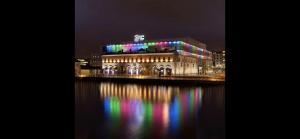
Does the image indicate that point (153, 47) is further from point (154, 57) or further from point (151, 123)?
point (151, 123)

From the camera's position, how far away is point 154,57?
162ft

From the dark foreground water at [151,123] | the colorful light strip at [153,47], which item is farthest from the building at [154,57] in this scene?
the dark foreground water at [151,123]

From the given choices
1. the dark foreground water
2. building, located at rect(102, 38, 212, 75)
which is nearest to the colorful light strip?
building, located at rect(102, 38, 212, 75)

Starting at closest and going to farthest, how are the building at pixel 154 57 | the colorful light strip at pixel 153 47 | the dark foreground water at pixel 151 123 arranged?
1. the dark foreground water at pixel 151 123
2. the building at pixel 154 57
3. the colorful light strip at pixel 153 47

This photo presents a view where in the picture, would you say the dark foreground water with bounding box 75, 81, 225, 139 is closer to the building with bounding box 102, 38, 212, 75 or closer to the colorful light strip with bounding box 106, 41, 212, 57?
the building with bounding box 102, 38, 212, 75

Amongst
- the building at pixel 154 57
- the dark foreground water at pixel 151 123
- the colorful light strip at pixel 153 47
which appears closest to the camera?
the dark foreground water at pixel 151 123

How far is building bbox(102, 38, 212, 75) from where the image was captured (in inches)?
1861

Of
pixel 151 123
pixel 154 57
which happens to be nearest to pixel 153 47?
pixel 154 57

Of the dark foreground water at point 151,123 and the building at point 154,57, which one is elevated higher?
the building at point 154,57

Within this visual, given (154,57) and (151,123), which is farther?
(154,57)

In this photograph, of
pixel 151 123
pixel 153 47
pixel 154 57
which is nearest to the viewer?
pixel 151 123

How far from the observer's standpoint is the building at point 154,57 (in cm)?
4727

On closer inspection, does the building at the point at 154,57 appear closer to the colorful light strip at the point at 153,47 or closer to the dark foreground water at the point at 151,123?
the colorful light strip at the point at 153,47
